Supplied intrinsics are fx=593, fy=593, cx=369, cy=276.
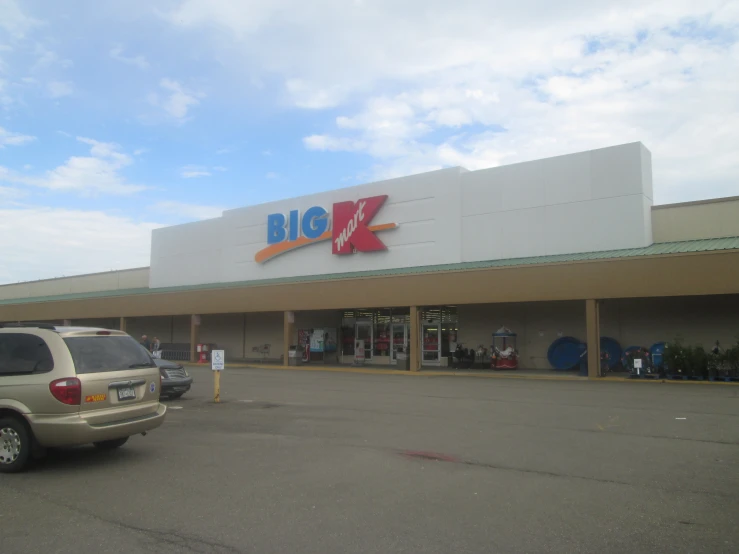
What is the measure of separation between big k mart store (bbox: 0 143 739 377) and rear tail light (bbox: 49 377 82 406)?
1767cm

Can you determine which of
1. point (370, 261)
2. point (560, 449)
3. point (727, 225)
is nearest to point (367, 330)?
point (370, 261)

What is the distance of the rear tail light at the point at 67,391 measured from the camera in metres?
7.10

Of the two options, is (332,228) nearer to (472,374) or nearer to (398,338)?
(398,338)

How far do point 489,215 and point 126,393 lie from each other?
20.5m

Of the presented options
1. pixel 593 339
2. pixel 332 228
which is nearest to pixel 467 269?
pixel 593 339

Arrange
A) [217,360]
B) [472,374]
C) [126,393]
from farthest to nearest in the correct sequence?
[472,374] → [217,360] → [126,393]

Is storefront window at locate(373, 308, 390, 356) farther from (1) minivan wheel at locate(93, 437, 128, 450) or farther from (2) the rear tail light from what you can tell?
(2) the rear tail light

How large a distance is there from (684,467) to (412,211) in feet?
70.8

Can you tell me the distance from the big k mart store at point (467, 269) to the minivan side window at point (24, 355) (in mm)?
17821

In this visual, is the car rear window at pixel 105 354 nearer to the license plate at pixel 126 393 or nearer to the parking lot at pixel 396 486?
the license plate at pixel 126 393

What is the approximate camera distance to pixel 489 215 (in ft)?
85.3

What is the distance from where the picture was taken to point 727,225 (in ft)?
73.2

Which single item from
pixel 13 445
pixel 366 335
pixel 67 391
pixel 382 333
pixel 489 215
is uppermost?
pixel 489 215

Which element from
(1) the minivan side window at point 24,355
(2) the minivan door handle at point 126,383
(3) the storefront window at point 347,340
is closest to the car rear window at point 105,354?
(2) the minivan door handle at point 126,383
